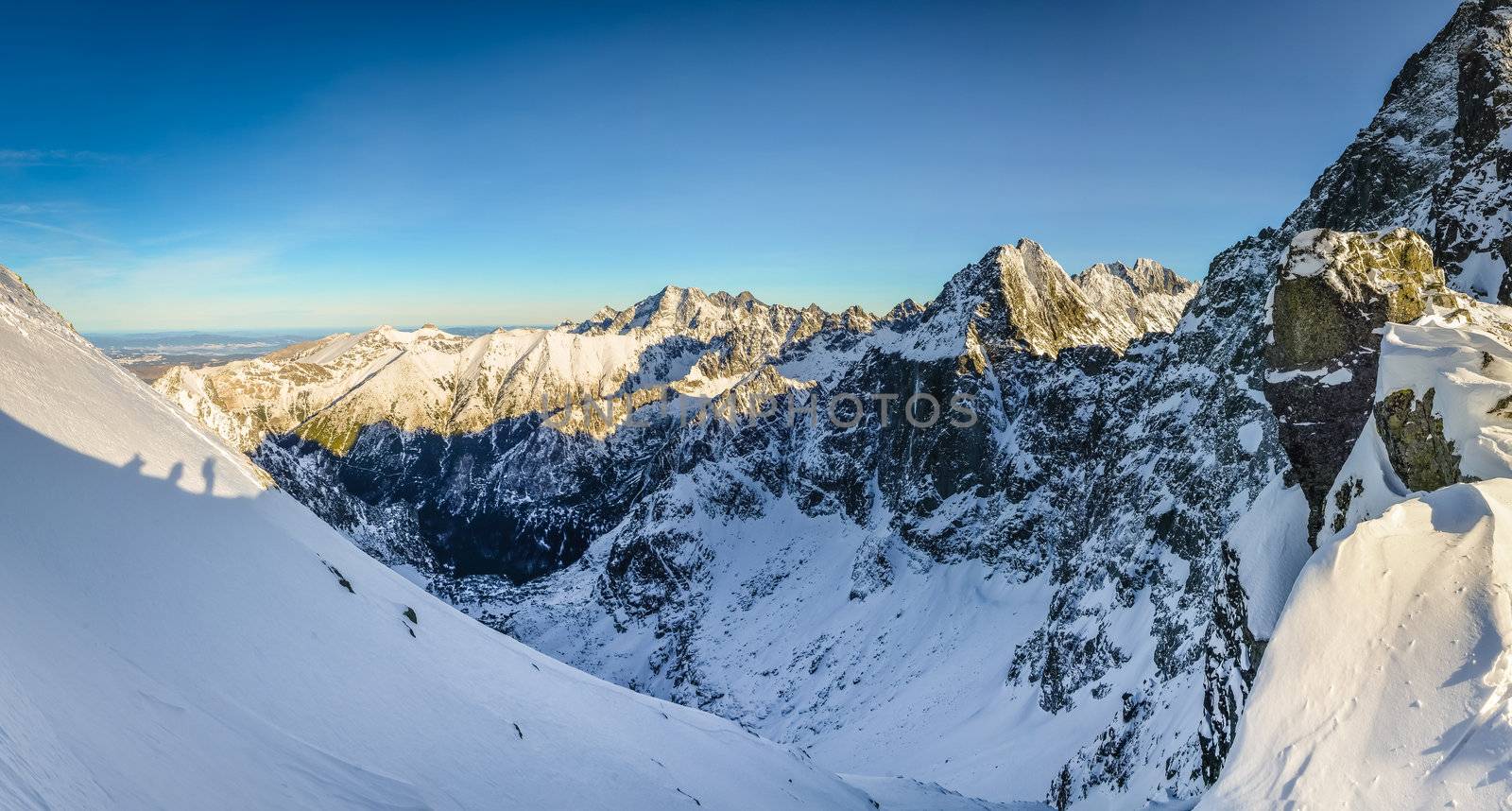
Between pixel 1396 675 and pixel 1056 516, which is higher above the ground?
pixel 1396 675

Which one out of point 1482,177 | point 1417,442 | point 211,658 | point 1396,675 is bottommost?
point 211,658

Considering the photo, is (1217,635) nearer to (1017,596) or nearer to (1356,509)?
(1356,509)

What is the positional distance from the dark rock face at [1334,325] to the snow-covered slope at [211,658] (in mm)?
22649

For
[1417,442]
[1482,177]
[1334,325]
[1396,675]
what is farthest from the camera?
[1482,177]

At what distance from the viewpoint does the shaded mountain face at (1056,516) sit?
20.6 m

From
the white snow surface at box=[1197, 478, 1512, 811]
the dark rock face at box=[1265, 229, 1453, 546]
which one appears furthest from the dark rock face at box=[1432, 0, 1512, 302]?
the white snow surface at box=[1197, 478, 1512, 811]

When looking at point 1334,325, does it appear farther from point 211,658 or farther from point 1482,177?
point 211,658

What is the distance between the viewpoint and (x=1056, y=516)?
93375 millimetres

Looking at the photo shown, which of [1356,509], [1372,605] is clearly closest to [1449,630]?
[1372,605]

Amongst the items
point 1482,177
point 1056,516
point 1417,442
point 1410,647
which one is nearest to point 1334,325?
point 1417,442

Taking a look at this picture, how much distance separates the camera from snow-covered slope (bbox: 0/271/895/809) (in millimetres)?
8531

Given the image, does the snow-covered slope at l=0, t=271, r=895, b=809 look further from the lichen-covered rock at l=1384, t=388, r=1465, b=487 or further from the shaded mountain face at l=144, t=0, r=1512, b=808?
the lichen-covered rock at l=1384, t=388, r=1465, b=487

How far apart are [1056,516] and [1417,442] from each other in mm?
86100

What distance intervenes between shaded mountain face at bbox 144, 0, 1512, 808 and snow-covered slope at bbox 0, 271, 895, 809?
2139cm
